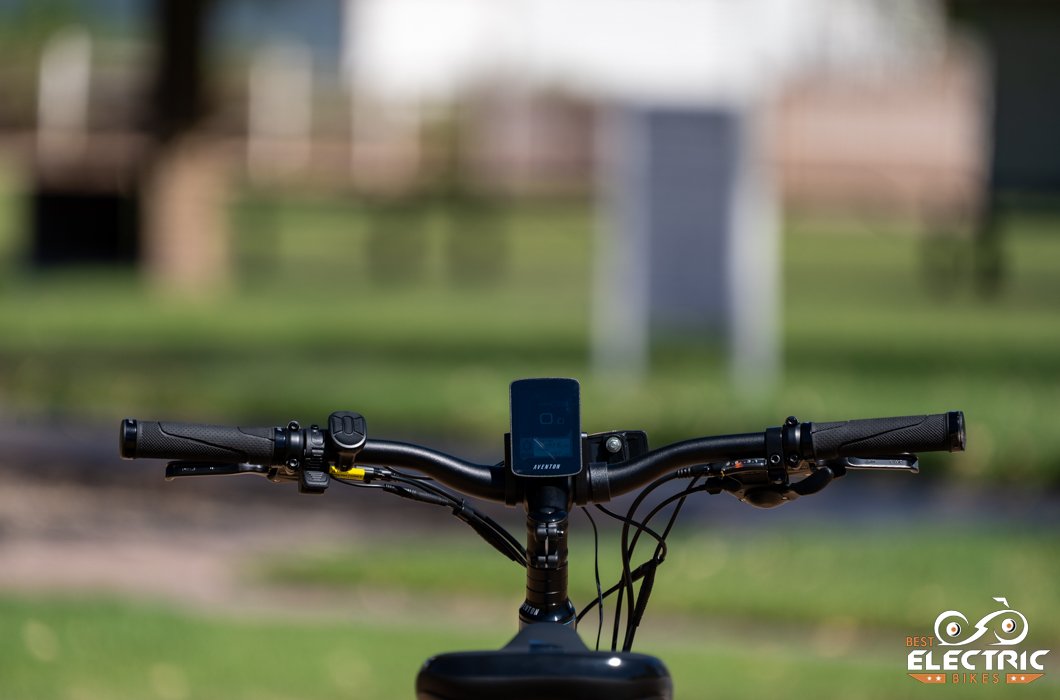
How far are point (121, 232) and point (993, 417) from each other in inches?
581

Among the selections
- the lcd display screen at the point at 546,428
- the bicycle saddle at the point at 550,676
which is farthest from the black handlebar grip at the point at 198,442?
the bicycle saddle at the point at 550,676

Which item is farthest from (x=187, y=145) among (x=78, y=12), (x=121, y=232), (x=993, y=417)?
(x=78, y=12)

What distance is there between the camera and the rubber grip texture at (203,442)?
86.4 inches

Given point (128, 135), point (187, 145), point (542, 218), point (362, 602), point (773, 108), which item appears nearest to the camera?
point (362, 602)

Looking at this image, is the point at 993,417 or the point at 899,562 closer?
the point at 899,562

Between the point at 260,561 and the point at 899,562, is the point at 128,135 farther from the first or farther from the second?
the point at 899,562

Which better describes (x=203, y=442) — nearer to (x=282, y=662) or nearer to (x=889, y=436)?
(x=889, y=436)

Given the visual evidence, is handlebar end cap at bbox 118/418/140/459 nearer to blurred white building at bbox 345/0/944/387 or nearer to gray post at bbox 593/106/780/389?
blurred white building at bbox 345/0/944/387

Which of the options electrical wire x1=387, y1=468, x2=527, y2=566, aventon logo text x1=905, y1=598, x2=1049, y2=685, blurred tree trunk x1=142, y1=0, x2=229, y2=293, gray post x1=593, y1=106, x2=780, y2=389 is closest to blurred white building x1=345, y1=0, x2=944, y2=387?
gray post x1=593, y1=106, x2=780, y2=389

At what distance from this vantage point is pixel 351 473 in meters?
2.24

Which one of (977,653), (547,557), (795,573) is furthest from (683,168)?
(547,557)

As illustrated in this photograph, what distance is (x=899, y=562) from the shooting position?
6434mm

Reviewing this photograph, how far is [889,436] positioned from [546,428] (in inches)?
21.6

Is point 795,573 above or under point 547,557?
above
